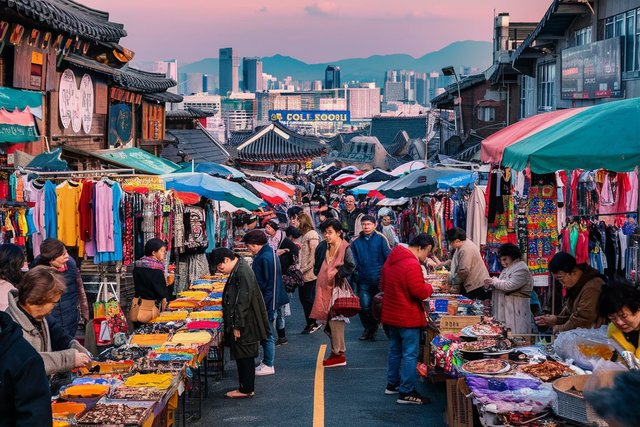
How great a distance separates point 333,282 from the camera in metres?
13.4

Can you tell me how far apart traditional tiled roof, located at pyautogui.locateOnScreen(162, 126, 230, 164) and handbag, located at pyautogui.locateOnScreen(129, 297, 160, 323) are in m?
22.0

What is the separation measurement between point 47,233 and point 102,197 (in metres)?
0.92

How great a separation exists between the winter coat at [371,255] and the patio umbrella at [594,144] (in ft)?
18.7

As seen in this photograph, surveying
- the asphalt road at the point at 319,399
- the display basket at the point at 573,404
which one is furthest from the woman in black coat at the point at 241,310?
the display basket at the point at 573,404

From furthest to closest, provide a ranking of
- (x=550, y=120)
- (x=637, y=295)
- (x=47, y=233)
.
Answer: (x=47, y=233) < (x=550, y=120) < (x=637, y=295)

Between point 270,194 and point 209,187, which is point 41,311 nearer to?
point 209,187

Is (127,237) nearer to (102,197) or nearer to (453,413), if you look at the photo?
(102,197)

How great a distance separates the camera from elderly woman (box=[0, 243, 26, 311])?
905 cm

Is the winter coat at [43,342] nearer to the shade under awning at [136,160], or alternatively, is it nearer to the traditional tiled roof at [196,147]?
the shade under awning at [136,160]

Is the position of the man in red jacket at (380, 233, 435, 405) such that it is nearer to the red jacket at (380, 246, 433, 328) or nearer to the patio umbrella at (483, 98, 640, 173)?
the red jacket at (380, 246, 433, 328)

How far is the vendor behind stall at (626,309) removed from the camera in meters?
7.89

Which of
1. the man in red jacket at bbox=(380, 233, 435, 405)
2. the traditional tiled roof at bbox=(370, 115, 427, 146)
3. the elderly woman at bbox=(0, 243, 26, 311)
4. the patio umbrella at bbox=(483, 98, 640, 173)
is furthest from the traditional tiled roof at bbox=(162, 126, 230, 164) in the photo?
the traditional tiled roof at bbox=(370, 115, 427, 146)

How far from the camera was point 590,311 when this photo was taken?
9820 mm

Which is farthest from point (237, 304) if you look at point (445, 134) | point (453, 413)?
point (445, 134)
